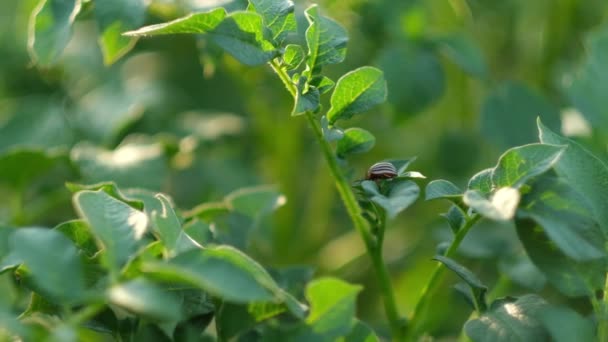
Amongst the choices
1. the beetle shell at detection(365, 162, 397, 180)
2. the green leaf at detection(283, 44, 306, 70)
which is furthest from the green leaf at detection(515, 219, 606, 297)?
the green leaf at detection(283, 44, 306, 70)

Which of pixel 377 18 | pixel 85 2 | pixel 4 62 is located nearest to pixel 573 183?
pixel 85 2

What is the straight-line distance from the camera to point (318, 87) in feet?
2.16

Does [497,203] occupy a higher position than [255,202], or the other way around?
[497,203]

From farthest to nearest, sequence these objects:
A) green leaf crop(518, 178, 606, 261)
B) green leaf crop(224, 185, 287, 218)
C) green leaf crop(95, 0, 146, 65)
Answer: green leaf crop(224, 185, 287, 218) → green leaf crop(95, 0, 146, 65) → green leaf crop(518, 178, 606, 261)

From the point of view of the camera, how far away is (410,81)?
1.07 meters

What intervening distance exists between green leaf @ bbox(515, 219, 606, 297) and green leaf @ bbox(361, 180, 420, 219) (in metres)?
0.10

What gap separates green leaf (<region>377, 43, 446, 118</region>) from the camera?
1.06 meters

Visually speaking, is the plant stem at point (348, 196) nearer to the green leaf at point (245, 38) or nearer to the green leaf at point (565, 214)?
the green leaf at point (245, 38)

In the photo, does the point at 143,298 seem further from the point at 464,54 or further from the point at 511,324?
the point at 464,54

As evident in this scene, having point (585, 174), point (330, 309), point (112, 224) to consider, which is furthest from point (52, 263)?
point (585, 174)

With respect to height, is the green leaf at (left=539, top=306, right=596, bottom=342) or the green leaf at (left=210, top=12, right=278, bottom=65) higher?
the green leaf at (left=210, top=12, right=278, bottom=65)

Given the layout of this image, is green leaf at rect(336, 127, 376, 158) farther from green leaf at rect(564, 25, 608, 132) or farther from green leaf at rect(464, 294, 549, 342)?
green leaf at rect(564, 25, 608, 132)

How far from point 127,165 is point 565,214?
58 centimetres

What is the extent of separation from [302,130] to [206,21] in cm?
81
